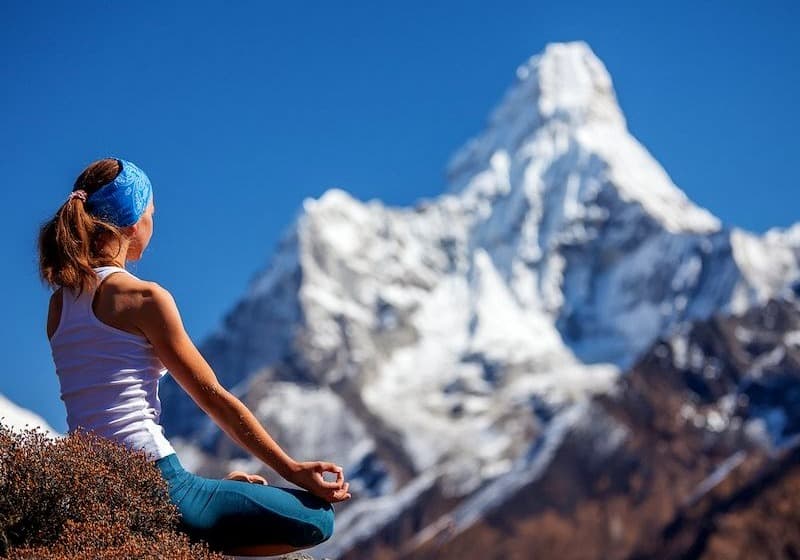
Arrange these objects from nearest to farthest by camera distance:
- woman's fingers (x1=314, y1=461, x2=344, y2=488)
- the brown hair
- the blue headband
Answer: woman's fingers (x1=314, y1=461, x2=344, y2=488) < the brown hair < the blue headband

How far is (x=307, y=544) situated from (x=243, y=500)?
1.28 feet

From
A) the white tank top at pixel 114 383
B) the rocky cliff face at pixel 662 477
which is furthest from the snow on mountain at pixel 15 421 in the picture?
the rocky cliff face at pixel 662 477

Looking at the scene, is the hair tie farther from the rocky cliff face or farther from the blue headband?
the rocky cliff face

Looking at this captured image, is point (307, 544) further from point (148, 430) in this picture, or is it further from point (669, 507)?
point (669, 507)

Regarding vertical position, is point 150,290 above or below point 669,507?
below

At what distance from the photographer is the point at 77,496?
21.5 feet

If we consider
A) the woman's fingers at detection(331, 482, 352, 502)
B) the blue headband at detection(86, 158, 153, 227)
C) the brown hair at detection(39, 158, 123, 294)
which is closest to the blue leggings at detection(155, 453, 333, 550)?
the woman's fingers at detection(331, 482, 352, 502)

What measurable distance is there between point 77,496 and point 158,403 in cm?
75

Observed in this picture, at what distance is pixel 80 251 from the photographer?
23.6ft

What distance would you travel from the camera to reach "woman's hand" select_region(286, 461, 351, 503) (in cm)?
690

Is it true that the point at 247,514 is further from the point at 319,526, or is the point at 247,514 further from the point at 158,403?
the point at 158,403

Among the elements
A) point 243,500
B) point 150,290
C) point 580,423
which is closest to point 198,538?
point 243,500

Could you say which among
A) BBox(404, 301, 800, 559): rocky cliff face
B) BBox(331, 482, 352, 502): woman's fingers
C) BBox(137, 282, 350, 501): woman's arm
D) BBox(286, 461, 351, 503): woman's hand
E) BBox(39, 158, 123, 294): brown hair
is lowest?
BBox(331, 482, 352, 502): woman's fingers

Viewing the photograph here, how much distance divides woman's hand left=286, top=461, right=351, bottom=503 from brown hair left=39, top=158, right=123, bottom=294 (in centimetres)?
132
